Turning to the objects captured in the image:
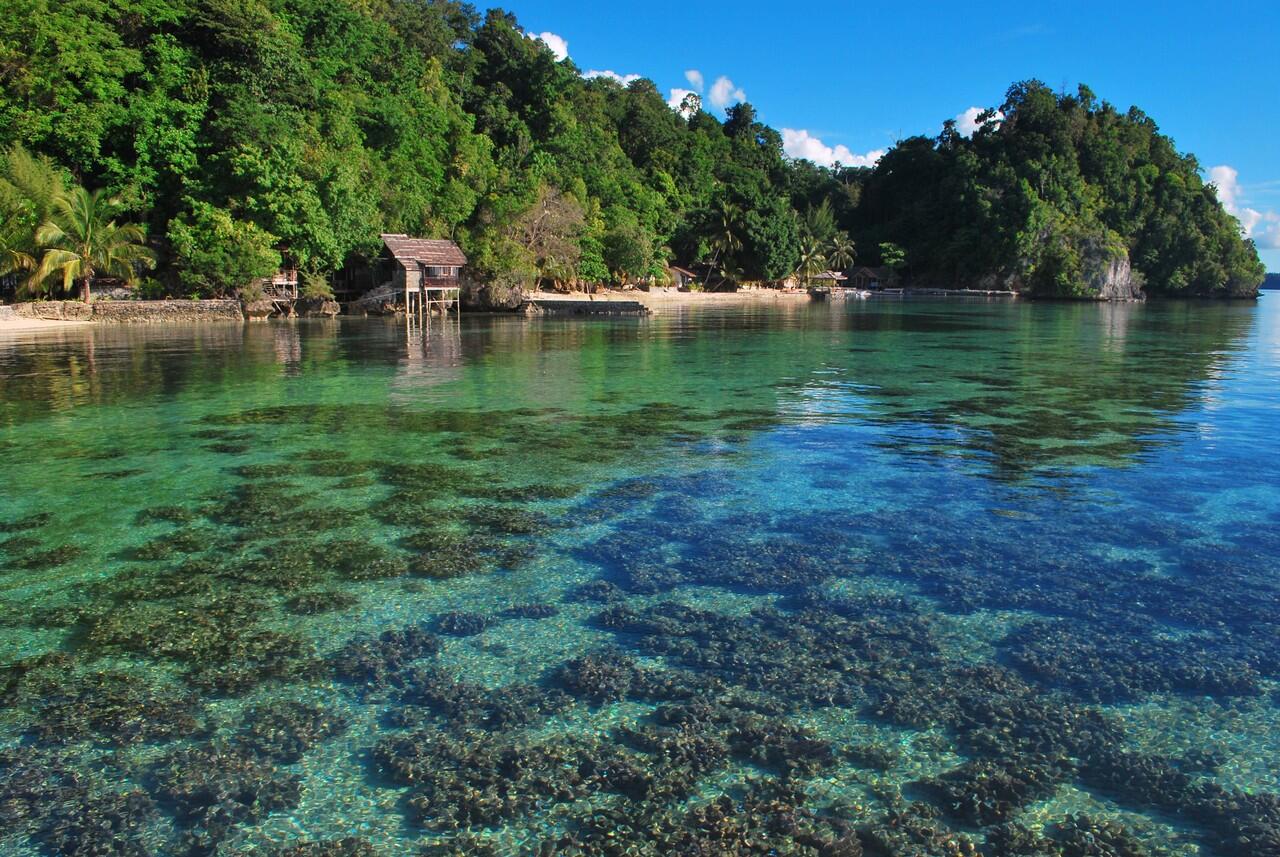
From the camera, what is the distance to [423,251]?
132ft

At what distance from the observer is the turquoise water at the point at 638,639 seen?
3.80 meters

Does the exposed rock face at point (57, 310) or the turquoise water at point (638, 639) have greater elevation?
the exposed rock face at point (57, 310)

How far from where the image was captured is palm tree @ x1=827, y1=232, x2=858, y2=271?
93.5 metres

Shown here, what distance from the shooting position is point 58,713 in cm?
457

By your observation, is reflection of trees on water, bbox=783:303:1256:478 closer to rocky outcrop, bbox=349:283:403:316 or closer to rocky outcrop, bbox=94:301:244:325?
rocky outcrop, bbox=349:283:403:316

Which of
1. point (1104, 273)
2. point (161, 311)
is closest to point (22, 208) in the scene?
point (161, 311)

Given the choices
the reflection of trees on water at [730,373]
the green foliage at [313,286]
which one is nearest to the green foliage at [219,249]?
the reflection of trees on water at [730,373]

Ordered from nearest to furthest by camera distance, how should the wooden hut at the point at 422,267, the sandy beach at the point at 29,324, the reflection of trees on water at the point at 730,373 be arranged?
1. the reflection of trees on water at the point at 730,373
2. the sandy beach at the point at 29,324
3. the wooden hut at the point at 422,267

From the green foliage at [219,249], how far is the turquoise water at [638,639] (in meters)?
24.0

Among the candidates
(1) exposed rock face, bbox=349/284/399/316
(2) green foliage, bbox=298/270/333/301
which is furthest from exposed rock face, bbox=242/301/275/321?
(1) exposed rock face, bbox=349/284/399/316

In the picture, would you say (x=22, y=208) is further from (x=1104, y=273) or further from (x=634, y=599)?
(x=1104, y=273)

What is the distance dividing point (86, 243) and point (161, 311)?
11.8ft

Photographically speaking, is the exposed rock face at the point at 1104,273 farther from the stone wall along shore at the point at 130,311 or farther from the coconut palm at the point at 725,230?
the stone wall along shore at the point at 130,311

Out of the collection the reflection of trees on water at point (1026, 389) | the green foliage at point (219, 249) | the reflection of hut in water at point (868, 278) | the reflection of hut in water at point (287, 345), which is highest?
the reflection of hut in water at point (868, 278)
